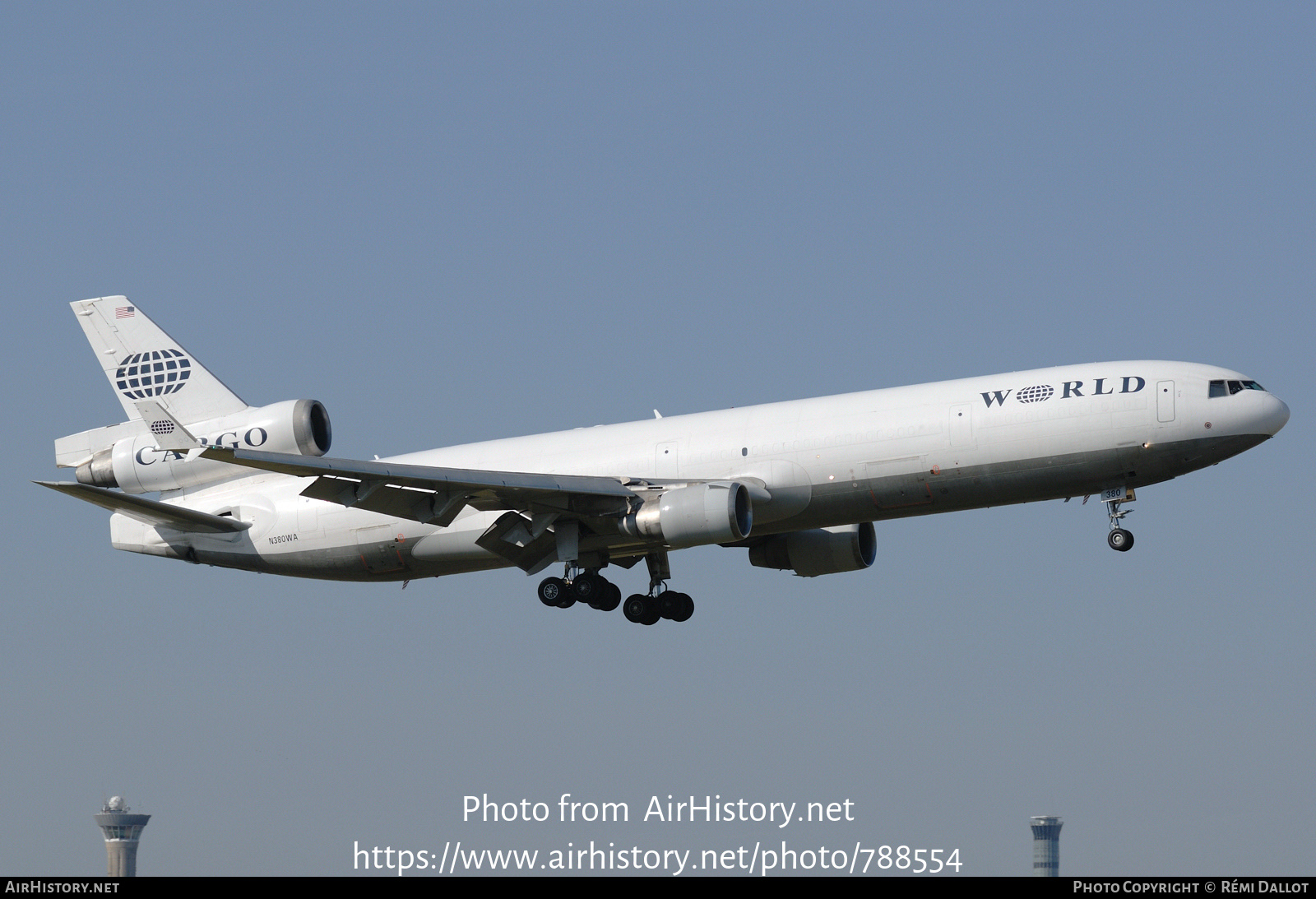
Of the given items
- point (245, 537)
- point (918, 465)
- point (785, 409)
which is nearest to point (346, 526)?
point (245, 537)

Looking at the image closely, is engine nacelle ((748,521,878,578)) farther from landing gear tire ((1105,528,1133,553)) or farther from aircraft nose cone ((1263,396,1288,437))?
aircraft nose cone ((1263,396,1288,437))

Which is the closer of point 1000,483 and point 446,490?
point 1000,483

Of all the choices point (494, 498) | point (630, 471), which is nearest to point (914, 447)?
point (630, 471)

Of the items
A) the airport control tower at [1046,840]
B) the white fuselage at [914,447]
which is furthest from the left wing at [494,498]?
the airport control tower at [1046,840]

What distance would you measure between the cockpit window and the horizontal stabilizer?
1039 inches

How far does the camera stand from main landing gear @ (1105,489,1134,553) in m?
43.2

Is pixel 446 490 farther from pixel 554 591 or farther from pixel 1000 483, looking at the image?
pixel 1000 483

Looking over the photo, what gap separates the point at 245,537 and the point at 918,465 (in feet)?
63.7

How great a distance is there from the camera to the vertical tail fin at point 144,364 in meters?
50.5

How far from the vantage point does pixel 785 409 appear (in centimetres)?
4516

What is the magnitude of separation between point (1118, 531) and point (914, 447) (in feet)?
18.7

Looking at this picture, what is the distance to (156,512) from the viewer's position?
1875 inches

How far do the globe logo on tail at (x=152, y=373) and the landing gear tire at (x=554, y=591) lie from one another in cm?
1290
